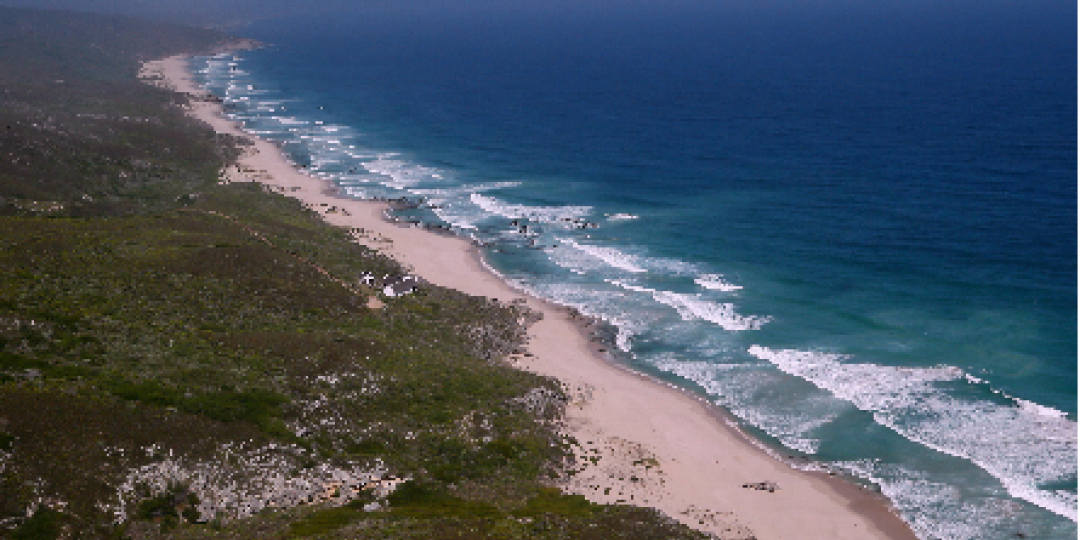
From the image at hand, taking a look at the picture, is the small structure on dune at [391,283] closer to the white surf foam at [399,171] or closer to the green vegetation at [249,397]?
the green vegetation at [249,397]

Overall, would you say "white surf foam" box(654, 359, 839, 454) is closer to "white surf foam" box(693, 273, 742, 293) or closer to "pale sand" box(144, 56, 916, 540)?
"pale sand" box(144, 56, 916, 540)

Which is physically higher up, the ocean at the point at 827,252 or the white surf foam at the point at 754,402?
the ocean at the point at 827,252

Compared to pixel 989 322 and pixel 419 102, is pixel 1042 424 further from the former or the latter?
pixel 419 102

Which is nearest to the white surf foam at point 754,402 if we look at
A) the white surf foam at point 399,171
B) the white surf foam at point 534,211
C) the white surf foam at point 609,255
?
the white surf foam at point 609,255

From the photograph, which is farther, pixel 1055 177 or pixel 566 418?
pixel 1055 177

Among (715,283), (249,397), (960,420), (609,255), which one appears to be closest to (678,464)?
(960,420)

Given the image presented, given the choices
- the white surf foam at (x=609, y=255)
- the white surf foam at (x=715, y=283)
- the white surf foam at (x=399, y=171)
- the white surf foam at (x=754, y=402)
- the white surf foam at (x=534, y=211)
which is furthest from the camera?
the white surf foam at (x=399, y=171)

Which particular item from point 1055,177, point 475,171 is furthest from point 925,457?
point 475,171

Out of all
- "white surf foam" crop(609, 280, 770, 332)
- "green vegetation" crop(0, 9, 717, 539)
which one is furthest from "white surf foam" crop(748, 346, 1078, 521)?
"green vegetation" crop(0, 9, 717, 539)
